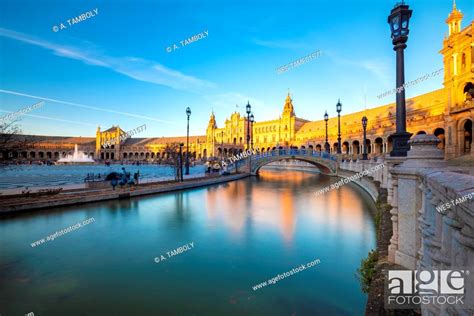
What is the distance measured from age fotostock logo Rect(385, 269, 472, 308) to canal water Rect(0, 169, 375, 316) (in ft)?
5.77

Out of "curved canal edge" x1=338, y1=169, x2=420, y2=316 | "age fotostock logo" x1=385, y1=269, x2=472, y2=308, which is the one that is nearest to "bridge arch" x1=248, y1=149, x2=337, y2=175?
"curved canal edge" x1=338, y1=169, x2=420, y2=316

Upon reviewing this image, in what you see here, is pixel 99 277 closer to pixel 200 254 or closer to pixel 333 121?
pixel 200 254

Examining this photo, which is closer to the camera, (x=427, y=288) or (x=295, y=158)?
(x=427, y=288)

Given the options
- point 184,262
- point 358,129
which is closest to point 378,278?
point 184,262

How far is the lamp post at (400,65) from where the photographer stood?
24.1 feet

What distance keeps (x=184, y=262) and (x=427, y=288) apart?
7089 millimetres

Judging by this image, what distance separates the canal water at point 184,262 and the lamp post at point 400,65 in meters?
4.10

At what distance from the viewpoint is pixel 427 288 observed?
309cm

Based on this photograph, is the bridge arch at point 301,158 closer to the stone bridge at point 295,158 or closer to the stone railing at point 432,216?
the stone bridge at point 295,158

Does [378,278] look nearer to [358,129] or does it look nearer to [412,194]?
[412,194]

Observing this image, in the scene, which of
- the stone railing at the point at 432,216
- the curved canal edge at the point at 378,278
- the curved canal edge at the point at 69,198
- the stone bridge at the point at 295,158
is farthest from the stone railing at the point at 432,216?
the stone bridge at the point at 295,158

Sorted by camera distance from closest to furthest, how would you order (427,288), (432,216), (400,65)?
(427,288) < (432,216) < (400,65)

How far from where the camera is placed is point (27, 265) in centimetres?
810

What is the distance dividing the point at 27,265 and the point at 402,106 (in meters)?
13.0
